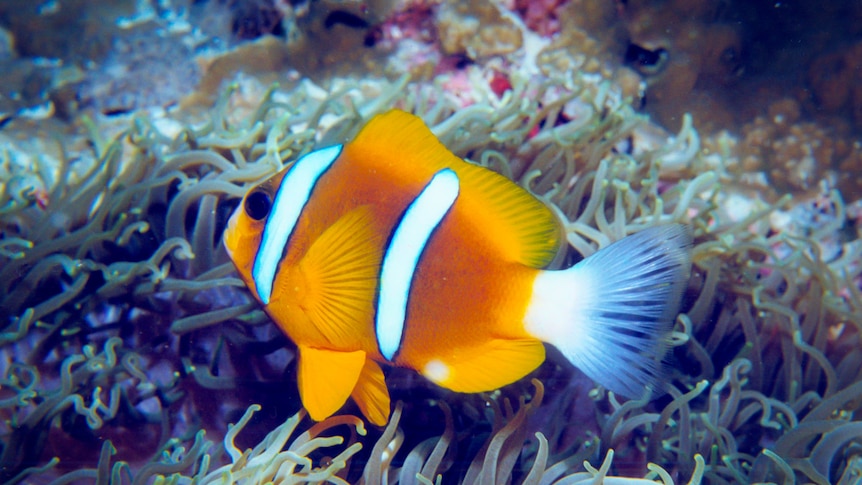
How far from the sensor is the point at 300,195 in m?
1.03

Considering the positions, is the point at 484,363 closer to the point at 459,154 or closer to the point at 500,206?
the point at 500,206

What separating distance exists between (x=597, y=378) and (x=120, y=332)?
3.81 feet

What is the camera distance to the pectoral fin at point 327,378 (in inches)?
40.0

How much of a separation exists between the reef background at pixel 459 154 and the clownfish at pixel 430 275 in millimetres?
181

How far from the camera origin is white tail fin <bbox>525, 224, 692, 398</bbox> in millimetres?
907

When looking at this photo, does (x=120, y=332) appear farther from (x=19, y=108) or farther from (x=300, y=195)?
(x=19, y=108)

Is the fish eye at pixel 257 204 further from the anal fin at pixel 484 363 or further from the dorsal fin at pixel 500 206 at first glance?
the anal fin at pixel 484 363

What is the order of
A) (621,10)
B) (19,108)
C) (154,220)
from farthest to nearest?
→ (621,10) < (19,108) < (154,220)

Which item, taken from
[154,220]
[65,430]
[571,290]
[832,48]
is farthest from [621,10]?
[65,430]

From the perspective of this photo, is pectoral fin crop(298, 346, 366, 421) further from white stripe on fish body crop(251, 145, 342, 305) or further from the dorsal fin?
the dorsal fin

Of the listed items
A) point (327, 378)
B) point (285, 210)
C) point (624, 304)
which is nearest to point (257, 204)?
point (285, 210)

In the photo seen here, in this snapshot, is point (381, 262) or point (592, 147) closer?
point (381, 262)

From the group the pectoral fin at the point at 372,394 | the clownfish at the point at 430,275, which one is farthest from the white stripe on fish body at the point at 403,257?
the pectoral fin at the point at 372,394

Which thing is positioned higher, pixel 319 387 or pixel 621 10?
pixel 621 10
